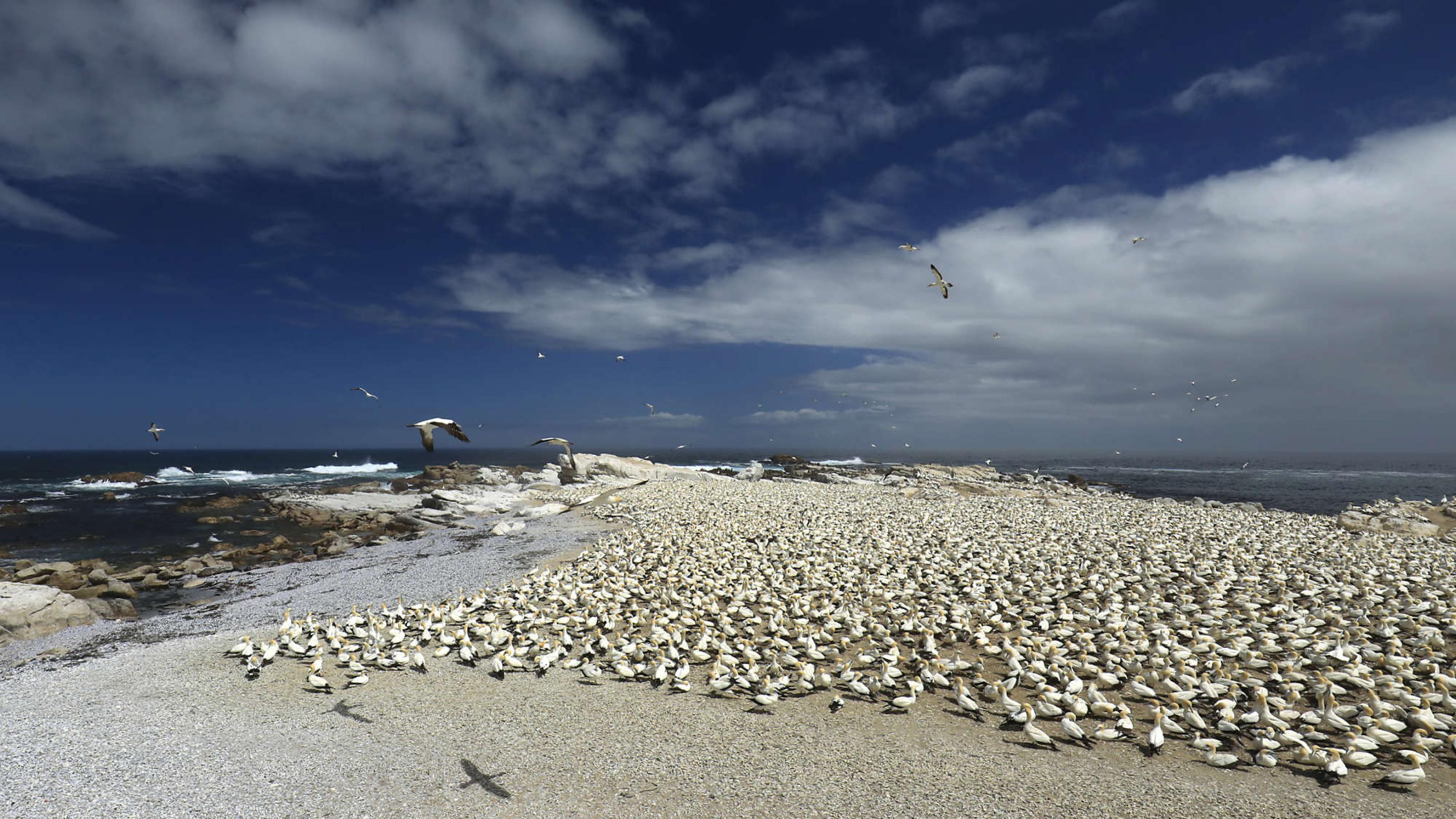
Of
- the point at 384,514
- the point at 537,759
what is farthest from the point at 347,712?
the point at 384,514

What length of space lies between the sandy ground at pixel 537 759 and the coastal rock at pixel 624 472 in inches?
1222

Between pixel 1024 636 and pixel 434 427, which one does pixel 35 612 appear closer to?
pixel 434 427

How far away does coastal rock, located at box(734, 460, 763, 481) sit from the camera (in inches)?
1780

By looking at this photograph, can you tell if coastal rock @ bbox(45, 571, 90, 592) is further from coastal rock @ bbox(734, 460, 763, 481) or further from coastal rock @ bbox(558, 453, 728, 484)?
coastal rock @ bbox(734, 460, 763, 481)

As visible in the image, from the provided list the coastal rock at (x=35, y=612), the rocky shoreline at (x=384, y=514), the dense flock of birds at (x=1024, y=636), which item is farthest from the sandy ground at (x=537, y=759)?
the rocky shoreline at (x=384, y=514)

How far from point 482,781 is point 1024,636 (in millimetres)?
7512

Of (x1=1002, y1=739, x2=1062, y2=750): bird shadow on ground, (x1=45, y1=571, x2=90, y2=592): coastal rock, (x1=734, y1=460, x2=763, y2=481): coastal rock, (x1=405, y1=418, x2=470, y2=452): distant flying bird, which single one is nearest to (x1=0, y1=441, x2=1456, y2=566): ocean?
(x1=45, y1=571, x2=90, y2=592): coastal rock

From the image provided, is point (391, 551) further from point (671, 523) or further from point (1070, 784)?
point (1070, 784)

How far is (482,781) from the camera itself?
6.25 m

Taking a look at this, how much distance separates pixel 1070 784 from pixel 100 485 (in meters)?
70.2

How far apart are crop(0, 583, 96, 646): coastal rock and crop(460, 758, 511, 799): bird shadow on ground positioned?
10.7m

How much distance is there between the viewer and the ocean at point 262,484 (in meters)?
26.1

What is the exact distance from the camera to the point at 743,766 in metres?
6.34

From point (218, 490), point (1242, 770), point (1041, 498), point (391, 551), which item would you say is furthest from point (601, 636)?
point (218, 490)
